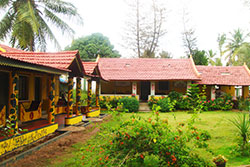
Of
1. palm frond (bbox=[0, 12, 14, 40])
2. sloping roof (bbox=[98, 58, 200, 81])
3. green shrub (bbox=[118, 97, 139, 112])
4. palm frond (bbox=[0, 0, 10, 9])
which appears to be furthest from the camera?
sloping roof (bbox=[98, 58, 200, 81])

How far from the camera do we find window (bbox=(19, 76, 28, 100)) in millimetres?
9814

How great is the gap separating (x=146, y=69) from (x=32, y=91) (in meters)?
11.8

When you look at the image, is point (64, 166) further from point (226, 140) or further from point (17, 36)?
point (17, 36)

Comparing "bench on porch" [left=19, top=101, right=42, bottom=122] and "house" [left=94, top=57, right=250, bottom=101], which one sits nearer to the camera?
"bench on porch" [left=19, top=101, right=42, bottom=122]

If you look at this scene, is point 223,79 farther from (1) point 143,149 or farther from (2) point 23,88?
(1) point 143,149

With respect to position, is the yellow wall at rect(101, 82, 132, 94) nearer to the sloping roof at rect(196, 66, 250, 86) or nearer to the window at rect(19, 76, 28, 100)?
the sloping roof at rect(196, 66, 250, 86)

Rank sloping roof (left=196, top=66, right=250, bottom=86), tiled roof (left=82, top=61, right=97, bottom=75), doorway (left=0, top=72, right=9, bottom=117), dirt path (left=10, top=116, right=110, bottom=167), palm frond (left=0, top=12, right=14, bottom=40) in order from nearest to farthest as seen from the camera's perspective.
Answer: dirt path (left=10, top=116, right=110, bottom=167)
doorway (left=0, top=72, right=9, bottom=117)
tiled roof (left=82, top=61, right=97, bottom=75)
palm frond (left=0, top=12, right=14, bottom=40)
sloping roof (left=196, top=66, right=250, bottom=86)

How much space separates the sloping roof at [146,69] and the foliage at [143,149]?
14911mm

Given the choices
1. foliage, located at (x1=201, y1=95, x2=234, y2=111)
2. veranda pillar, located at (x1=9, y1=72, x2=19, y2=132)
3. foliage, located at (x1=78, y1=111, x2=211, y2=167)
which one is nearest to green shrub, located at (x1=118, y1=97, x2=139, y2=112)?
foliage, located at (x1=201, y1=95, x2=234, y2=111)

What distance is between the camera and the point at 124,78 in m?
18.7

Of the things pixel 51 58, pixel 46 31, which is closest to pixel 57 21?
pixel 46 31

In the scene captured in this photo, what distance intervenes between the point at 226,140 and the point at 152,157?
5506 millimetres

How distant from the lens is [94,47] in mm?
31547

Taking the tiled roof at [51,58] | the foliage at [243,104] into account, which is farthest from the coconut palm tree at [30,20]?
the foliage at [243,104]
